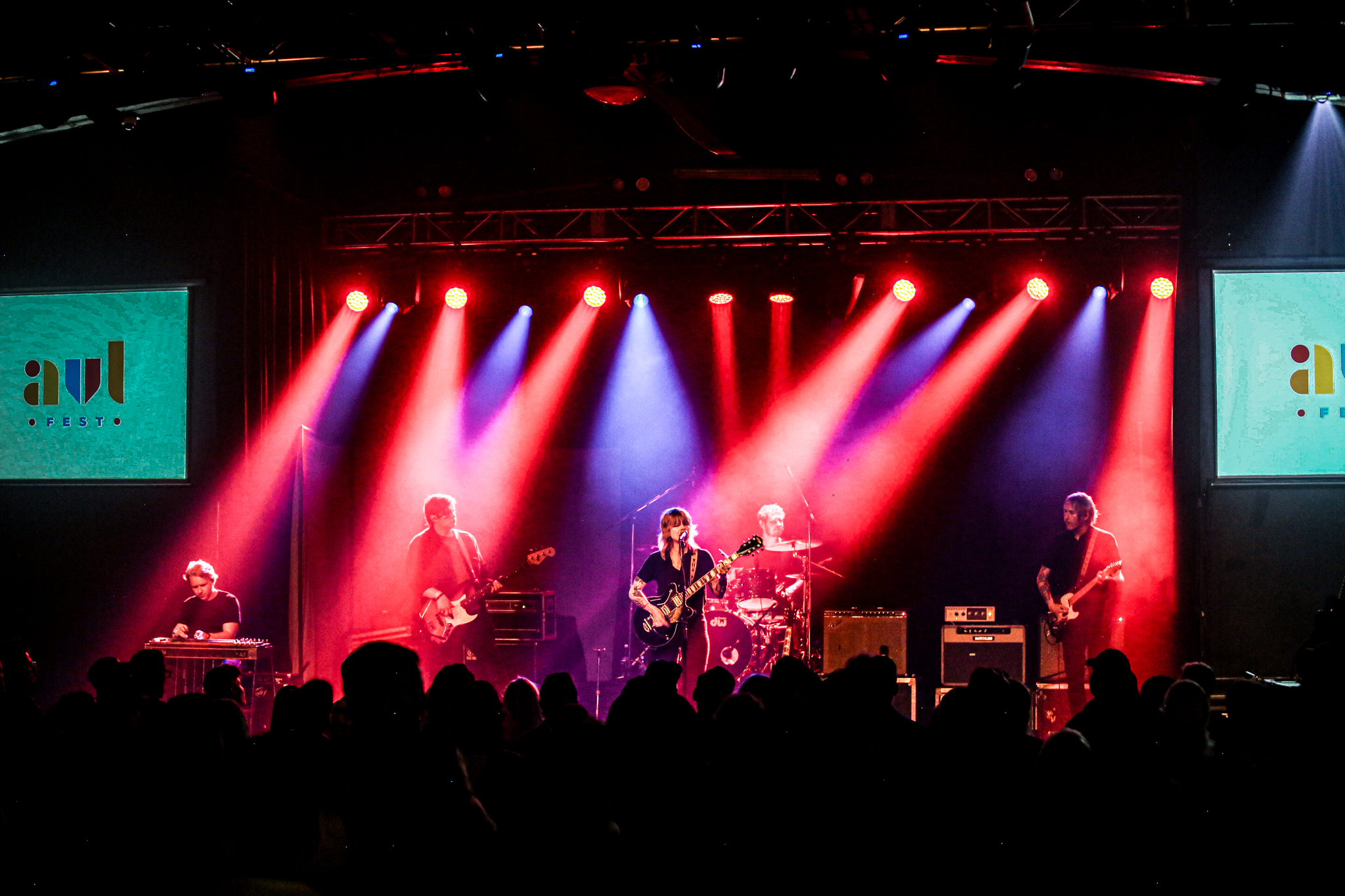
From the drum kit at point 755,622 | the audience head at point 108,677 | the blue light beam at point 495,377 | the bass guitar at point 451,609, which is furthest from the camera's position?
the blue light beam at point 495,377

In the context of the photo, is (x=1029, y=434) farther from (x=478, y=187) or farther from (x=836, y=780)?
(x=836, y=780)

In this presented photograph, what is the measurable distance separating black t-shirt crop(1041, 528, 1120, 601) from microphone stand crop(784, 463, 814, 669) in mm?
1963

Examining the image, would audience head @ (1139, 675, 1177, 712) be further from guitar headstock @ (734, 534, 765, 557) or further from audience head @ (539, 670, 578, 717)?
guitar headstock @ (734, 534, 765, 557)

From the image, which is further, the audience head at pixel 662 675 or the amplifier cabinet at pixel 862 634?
the amplifier cabinet at pixel 862 634

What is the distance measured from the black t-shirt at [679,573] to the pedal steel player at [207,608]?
3178 millimetres

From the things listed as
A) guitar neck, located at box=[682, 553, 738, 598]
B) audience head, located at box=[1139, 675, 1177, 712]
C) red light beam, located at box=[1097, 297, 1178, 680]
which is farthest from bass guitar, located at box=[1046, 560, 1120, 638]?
audience head, located at box=[1139, 675, 1177, 712]

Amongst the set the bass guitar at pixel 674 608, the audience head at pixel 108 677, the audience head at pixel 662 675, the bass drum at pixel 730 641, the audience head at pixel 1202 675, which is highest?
the audience head at pixel 662 675

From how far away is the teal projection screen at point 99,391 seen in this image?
8.77 meters

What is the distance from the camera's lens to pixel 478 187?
894cm

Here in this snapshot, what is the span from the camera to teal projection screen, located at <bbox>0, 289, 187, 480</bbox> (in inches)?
345

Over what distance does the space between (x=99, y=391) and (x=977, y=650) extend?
757cm

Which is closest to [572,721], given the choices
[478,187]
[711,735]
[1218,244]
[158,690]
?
[711,735]

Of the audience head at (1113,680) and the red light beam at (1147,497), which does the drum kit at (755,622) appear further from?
the audience head at (1113,680)

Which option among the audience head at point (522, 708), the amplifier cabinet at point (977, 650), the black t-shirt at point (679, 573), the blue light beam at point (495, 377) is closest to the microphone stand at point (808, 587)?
the black t-shirt at point (679, 573)
